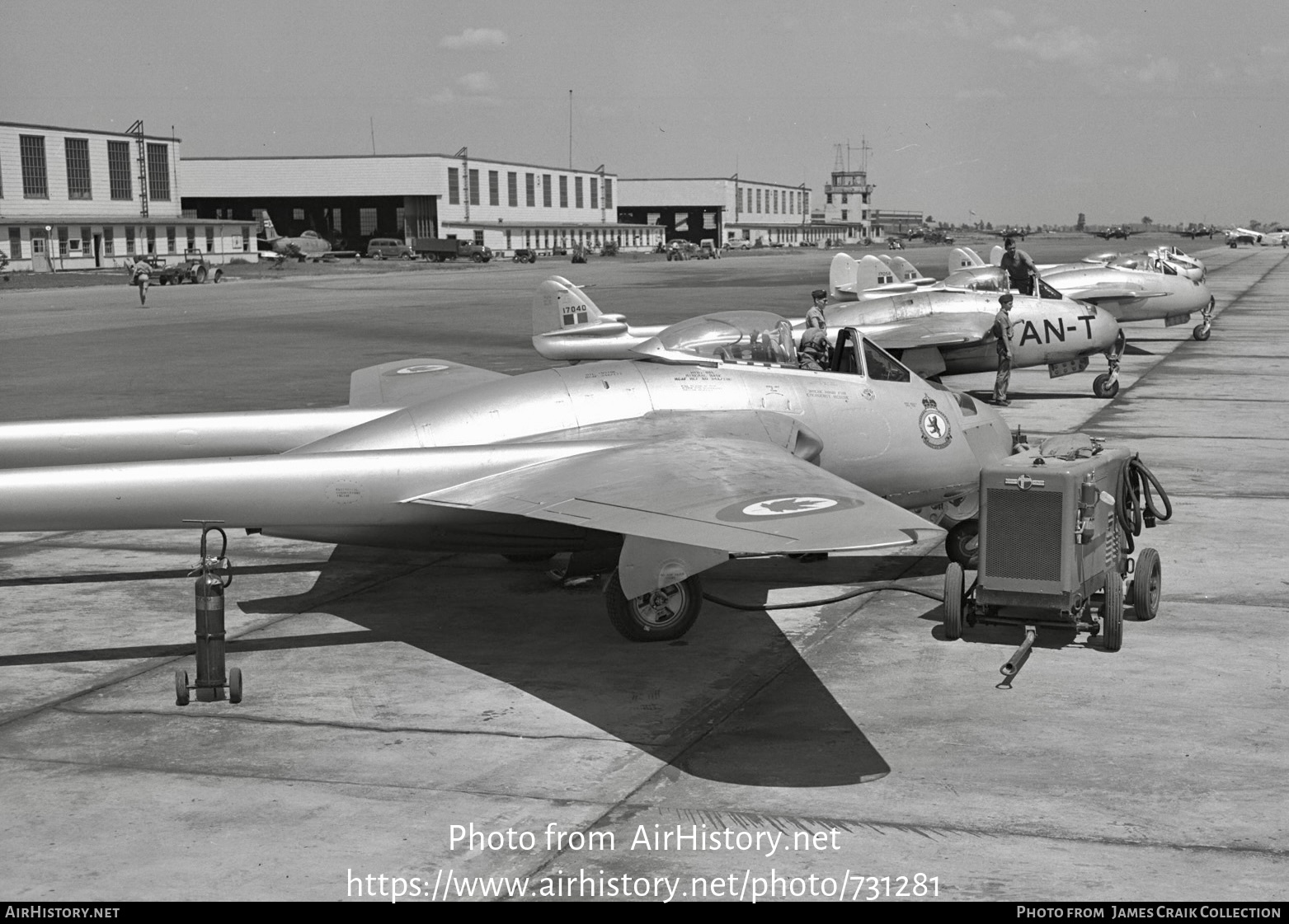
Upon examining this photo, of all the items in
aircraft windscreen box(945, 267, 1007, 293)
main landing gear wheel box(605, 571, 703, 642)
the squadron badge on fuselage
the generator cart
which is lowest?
main landing gear wheel box(605, 571, 703, 642)

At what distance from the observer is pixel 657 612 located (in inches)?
428

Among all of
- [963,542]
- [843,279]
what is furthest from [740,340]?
[843,279]

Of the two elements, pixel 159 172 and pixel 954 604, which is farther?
pixel 159 172

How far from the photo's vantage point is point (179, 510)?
32.8ft

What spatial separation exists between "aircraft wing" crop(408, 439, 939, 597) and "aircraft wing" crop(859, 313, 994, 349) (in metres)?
13.9

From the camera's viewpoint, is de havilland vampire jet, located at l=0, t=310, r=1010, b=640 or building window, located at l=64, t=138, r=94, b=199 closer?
de havilland vampire jet, located at l=0, t=310, r=1010, b=640

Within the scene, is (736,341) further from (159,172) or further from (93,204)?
(159,172)

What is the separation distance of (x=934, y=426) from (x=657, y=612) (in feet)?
12.7

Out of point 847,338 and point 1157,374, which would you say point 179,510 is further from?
point 1157,374

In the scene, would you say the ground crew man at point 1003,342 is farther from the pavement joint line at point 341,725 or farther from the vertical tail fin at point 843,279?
the pavement joint line at point 341,725

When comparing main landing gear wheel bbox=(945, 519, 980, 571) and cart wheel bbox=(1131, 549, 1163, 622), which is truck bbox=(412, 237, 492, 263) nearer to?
main landing gear wheel bbox=(945, 519, 980, 571)

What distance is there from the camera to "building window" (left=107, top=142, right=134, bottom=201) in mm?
115562

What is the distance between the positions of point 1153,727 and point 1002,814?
1.91 meters

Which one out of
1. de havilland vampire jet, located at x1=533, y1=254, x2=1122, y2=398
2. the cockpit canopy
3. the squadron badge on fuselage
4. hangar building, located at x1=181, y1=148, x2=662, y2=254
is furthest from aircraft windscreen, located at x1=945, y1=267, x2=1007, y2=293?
hangar building, located at x1=181, y1=148, x2=662, y2=254
